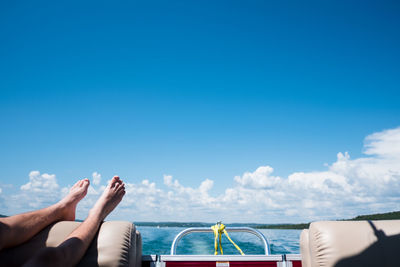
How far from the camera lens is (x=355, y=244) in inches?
64.1

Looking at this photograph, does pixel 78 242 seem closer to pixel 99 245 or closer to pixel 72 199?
pixel 99 245

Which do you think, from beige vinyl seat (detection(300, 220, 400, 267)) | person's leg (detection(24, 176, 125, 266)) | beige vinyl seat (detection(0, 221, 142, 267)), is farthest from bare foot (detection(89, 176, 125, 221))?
beige vinyl seat (detection(300, 220, 400, 267))

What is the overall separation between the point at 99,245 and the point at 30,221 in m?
0.42

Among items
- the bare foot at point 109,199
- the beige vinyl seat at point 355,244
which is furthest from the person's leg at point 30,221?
the beige vinyl seat at point 355,244

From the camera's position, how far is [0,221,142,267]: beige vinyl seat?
154cm

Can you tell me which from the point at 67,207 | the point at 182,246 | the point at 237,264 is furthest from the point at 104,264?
the point at 182,246

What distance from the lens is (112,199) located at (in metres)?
2.28

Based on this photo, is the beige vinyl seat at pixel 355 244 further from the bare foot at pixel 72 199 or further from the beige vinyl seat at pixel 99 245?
the bare foot at pixel 72 199

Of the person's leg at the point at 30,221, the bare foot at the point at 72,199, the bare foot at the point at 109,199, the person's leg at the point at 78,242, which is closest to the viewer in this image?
the person's leg at the point at 78,242

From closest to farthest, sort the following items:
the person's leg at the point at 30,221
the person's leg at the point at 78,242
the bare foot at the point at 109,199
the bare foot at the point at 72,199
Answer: the person's leg at the point at 78,242 < the person's leg at the point at 30,221 < the bare foot at the point at 109,199 < the bare foot at the point at 72,199

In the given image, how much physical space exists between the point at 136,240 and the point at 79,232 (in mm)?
368

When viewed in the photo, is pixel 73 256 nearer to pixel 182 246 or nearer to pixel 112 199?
pixel 112 199

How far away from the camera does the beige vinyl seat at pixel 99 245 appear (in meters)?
1.54

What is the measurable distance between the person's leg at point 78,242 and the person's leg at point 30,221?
200 mm
